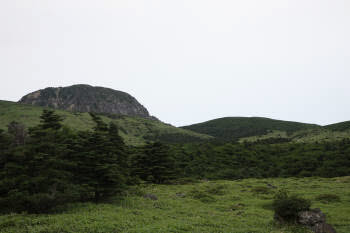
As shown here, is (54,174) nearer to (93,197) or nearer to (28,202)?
(28,202)

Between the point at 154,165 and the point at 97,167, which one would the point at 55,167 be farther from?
the point at 154,165

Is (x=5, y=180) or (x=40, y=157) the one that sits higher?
(x=40, y=157)

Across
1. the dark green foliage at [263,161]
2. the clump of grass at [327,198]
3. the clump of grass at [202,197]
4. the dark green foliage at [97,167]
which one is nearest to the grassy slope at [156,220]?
the clump of grass at [327,198]

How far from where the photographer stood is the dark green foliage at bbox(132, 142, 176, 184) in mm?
50844

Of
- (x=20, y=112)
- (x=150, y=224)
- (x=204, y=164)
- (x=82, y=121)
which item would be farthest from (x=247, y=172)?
(x=20, y=112)

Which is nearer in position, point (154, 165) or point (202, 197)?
point (202, 197)

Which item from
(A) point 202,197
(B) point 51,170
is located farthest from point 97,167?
(A) point 202,197

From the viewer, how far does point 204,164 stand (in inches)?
3034

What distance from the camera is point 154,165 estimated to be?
171 feet

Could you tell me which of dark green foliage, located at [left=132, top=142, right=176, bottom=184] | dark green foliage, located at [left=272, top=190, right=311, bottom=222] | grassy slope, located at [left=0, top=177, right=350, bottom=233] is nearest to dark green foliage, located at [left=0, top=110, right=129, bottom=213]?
grassy slope, located at [left=0, top=177, right=350, bottom=233]

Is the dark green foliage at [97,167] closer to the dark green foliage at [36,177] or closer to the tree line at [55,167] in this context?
the tree line at [55,167]

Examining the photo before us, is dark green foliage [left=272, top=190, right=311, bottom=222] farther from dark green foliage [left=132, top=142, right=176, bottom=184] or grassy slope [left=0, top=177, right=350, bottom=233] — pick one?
dark green foliage [left=132, top=142, right=176, bottom=184]

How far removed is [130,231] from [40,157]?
10.7 metres

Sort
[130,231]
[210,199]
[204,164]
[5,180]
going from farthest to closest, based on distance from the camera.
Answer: [204,164]
[210,199]
[5,180]
[130,231]
